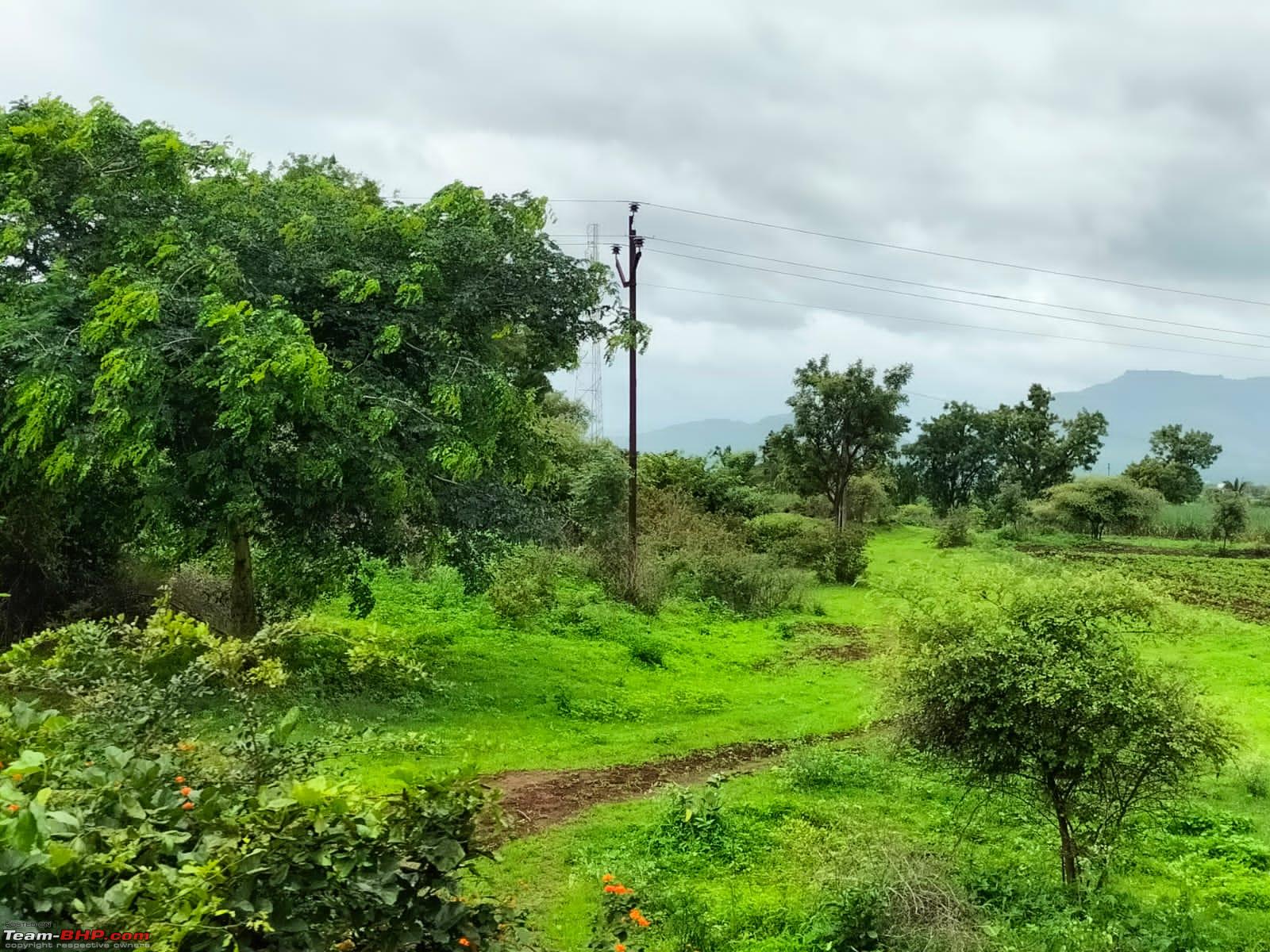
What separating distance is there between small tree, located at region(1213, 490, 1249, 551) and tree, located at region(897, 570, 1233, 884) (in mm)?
31393

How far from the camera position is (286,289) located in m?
10.3

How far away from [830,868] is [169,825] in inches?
189

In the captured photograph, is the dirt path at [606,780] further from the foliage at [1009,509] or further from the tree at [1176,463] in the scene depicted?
the tree at [1176,463]

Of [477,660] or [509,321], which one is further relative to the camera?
[477,660]

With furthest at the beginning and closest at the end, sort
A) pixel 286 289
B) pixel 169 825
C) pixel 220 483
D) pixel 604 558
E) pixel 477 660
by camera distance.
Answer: pixel 604 558
pixel 477 660
pixel 286 289
pixel 220 483
pixel 169 825

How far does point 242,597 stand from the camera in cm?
1098

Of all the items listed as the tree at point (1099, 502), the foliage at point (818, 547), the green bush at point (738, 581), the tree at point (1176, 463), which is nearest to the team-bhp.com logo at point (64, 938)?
the green bush at point (738, 581)

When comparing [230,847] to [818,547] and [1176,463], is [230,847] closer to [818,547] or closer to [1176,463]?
[818,547]

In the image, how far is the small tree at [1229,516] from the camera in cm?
3353

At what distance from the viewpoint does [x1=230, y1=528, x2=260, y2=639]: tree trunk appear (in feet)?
35.9

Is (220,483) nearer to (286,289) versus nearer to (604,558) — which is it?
(286,289)

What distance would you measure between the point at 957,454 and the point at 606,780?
127ft

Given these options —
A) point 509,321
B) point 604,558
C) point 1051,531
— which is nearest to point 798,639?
point 604,558

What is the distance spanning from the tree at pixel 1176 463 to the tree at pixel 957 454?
22.5 feet
